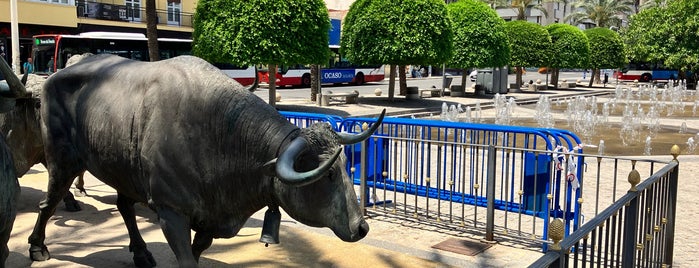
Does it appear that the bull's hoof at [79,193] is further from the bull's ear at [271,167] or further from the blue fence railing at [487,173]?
the bull's ear at [271,167]

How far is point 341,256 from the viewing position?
615 centimetres

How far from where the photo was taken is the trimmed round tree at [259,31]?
2039cm

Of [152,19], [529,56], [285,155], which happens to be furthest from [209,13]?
[529,56]

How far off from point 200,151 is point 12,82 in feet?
4.22

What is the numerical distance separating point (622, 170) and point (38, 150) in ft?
30.3

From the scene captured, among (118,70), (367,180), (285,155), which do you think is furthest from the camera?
(367,180)

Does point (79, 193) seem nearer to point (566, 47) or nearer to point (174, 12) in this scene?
point (174, 12)

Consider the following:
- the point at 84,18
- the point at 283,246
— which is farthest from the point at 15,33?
the point at 84,18

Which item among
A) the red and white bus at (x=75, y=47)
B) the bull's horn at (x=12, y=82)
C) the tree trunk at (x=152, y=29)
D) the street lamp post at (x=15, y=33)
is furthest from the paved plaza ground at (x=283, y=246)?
the red and white bus at (x=75, y=47)

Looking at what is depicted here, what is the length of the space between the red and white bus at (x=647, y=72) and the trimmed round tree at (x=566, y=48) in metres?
15.9

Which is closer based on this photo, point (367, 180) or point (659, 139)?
point (367, 180)

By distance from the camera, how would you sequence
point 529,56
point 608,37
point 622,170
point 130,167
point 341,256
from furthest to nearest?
1. point 608,37
2. point 529,56
3. point 622,170
4. point 341,256
5. point 130,167

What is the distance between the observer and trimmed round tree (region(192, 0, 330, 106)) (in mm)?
20391

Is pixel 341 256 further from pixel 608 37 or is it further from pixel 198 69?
pixel 608 37
